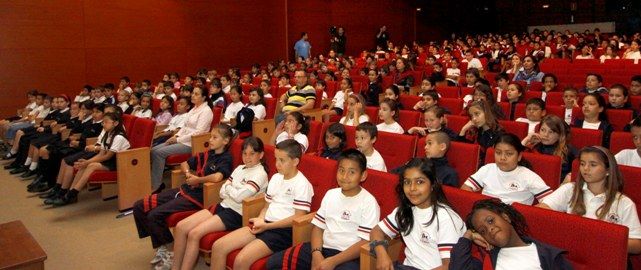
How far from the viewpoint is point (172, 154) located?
5031mm

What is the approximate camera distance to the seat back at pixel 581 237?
1821 millimetres

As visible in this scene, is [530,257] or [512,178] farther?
[512,178]

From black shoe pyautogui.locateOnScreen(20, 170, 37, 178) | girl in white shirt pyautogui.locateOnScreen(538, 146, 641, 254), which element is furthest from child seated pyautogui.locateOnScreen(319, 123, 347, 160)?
black shoe pyautogui.locateOnScreen(20, 170, 37, 178)

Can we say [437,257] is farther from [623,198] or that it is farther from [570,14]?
[570,14]

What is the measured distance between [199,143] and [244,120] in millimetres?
771

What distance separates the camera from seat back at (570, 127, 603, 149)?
359 cm

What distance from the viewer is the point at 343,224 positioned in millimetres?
2564

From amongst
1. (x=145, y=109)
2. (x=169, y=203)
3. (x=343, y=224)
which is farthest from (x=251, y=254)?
(x=145, y=109)

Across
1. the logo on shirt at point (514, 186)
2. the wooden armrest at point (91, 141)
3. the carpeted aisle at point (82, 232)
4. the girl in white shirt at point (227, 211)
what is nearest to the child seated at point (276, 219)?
the girl in white shirt at point (227, 211)

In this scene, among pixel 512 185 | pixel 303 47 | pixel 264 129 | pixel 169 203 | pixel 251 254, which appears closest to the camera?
pixel 251 254

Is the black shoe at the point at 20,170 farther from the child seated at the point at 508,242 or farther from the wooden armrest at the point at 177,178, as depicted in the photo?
the child seated at the point at 508,242

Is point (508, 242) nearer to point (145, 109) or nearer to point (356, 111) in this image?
point (356, 111)

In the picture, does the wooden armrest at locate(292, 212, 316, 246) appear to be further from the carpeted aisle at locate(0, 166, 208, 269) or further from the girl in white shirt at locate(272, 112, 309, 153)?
the girl in white shirt at locate(272, 112, 309, 153)

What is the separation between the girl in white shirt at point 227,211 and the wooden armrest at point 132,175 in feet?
5.26
